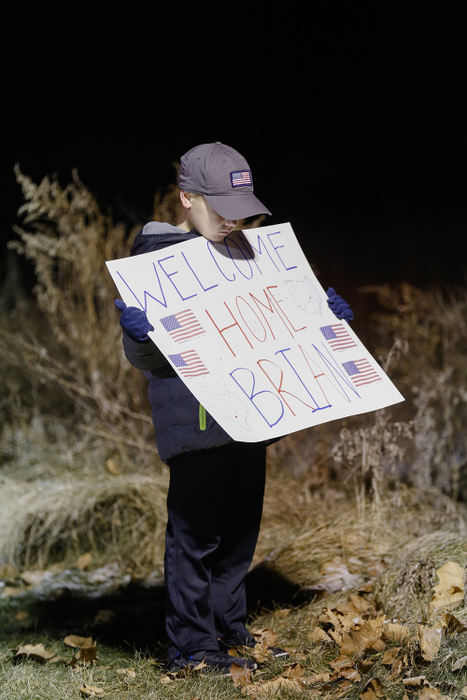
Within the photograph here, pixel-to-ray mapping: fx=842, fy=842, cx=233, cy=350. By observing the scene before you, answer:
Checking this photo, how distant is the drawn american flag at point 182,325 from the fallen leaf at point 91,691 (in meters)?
1.20

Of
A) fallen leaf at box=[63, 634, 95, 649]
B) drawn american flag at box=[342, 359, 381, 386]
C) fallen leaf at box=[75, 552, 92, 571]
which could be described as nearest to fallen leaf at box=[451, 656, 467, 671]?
drawn american flag at box=[342, 359, 381, 386]

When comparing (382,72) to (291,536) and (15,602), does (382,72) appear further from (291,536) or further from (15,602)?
(15,602)

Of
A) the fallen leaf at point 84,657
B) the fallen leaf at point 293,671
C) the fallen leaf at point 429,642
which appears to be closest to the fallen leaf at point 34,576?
the fallen leaf at point 84,657

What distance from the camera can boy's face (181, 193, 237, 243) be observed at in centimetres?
265

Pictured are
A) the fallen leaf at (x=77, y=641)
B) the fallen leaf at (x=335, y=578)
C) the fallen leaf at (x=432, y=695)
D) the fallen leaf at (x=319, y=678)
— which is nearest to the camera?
the fallen leaf at (x=432, y=695)

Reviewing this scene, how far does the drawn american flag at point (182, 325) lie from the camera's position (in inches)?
98.6

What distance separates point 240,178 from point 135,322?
0.59 metres

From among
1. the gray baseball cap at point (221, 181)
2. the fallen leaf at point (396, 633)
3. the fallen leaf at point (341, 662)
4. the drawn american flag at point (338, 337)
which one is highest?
the gray baseball cap at point (221, 181)

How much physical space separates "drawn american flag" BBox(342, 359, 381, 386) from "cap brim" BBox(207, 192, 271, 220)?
1.87 feet

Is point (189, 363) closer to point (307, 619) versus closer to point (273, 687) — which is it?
point (273, 687)

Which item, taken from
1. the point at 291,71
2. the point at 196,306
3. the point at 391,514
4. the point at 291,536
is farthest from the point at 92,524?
the point at 291,71

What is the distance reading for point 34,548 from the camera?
4.35 m

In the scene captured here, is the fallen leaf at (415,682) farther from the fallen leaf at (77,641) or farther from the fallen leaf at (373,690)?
the fallen leaf at (77,641)

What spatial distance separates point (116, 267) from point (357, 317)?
4.65 meters
